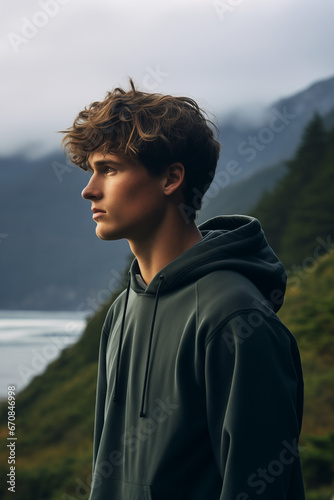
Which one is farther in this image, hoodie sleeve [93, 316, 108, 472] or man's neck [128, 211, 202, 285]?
hoodie sleeve [93, 316, 108, 472]

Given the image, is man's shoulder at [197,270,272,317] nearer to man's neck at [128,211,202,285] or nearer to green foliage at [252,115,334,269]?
man's neck at [128,211,202,285]

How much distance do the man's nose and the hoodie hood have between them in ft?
1.16

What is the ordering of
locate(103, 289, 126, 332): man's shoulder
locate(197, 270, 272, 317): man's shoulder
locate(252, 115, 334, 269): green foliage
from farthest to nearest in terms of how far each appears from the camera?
locate(252, 115, 334, 269): green foliage
locate(103, 289, 126, 332): man's shoulder
locate(197, 270, 272, 317): man's shoulder

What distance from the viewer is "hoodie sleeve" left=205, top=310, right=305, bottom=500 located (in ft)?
6.03

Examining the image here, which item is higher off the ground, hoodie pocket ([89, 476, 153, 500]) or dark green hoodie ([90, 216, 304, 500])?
dark green hoodie ([90, 216, 304, 500])

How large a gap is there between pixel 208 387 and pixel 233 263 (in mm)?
436

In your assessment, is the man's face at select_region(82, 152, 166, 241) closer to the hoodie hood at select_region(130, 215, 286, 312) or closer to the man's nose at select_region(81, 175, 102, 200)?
the man's nose at select_region(81, 175, 102, 200)

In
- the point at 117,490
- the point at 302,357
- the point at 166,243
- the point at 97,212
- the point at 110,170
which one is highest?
the point at 110,170

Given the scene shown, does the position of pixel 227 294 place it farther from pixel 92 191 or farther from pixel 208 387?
pixel 92 191

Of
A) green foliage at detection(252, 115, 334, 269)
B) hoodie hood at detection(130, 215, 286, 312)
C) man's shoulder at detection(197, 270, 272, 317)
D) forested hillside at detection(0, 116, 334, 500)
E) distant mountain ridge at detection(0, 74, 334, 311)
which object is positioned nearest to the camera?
man's shoulder at detection(197, 270, 272, 317)

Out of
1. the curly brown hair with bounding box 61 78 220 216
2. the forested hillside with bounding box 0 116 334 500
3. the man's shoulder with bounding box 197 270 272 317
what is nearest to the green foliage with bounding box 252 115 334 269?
the forested hillside with bounding box 0 116 334 500

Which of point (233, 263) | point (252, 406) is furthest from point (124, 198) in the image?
point (252, 406)

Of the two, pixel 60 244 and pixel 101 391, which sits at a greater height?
pixel 60 244

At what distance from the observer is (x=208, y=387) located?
6.37 ft
